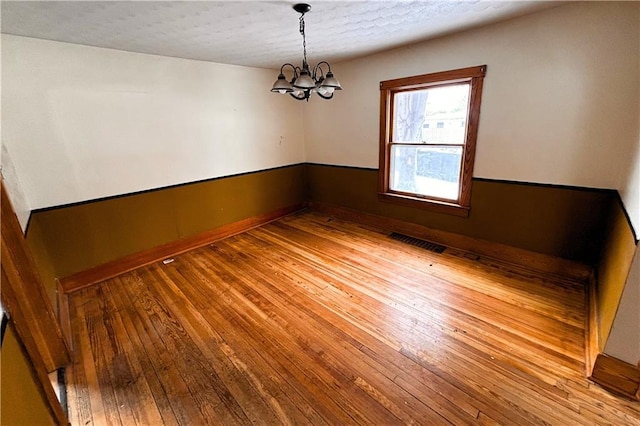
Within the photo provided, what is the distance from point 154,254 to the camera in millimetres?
3354

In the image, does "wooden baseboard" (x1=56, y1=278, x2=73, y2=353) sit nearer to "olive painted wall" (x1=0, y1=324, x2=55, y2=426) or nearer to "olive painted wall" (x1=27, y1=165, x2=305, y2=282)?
"olive painted wall" (x1=27, y1=165, x2=305, y2=282)

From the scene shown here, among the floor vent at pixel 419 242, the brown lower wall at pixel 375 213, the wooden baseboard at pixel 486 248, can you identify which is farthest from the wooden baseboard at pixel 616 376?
the floor vent at pixel 419 242

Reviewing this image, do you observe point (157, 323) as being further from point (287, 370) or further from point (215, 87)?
point (215, 87)

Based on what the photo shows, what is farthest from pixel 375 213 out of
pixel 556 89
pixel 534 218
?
pixel 556 89

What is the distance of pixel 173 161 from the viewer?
3406 mm

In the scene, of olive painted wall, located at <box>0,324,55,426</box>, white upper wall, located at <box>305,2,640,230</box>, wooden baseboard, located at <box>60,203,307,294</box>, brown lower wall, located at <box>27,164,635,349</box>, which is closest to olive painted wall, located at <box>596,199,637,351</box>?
brown lower wall, located at <box>27,164,635,349</box>

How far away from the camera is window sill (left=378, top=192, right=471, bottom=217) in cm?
331

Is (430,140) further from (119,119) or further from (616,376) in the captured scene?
(119,119)

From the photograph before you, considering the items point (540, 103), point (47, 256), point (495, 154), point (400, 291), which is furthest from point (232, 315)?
point (540, 103)

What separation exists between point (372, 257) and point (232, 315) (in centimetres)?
170

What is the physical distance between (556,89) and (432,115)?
116 cm

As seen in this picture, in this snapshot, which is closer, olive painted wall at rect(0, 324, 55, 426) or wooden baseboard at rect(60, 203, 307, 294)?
olive painted wall at rect(0, 324, 55, 426)

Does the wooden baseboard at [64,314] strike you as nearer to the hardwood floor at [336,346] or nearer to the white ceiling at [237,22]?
the hardwood floor at [336,346]

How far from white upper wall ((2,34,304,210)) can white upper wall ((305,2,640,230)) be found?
230cm
